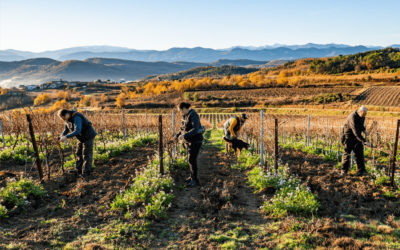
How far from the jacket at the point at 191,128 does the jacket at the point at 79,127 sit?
252 centimetres

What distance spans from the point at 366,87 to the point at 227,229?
6474cm

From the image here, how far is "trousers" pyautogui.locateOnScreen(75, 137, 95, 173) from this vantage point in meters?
6.72

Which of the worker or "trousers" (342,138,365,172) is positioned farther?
the worker

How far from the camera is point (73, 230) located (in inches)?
160

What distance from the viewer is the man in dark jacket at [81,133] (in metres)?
6.20

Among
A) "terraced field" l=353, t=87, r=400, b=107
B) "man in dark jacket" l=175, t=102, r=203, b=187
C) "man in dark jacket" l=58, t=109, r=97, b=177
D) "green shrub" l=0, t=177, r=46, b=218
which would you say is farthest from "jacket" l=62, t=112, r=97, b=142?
Result: "terraced field" l=353, t=87, r=400, b=107

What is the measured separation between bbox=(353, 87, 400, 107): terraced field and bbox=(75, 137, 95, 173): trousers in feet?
153

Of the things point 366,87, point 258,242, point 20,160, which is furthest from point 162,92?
point 258,242

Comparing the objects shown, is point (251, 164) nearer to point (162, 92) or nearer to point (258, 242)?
point (258, 242)

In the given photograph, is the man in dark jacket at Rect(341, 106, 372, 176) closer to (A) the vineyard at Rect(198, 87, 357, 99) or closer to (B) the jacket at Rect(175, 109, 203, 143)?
(B) the jacket at Rect(175, 109, 203, 143)

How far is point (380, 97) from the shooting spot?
4616cm

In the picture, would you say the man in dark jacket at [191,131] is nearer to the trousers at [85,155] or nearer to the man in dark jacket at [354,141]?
the trousers at [85,155]

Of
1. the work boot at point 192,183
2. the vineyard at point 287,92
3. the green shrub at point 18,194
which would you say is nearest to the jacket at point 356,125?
the work boot at point 192,183

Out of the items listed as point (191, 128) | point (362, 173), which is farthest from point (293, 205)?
point (362, 173)
